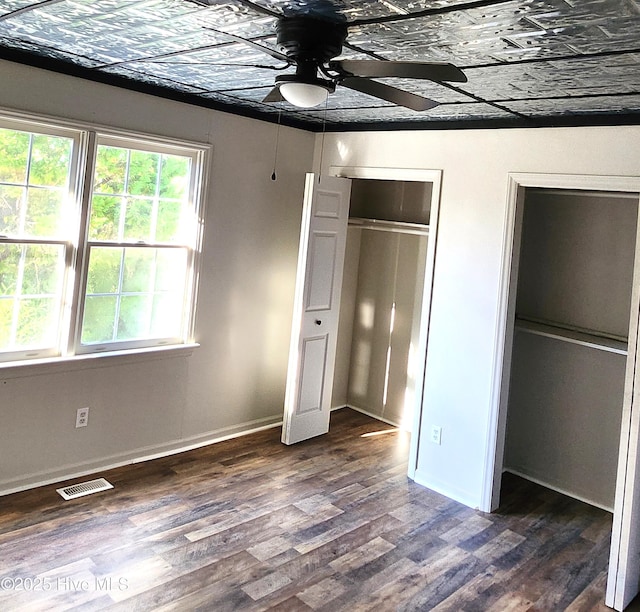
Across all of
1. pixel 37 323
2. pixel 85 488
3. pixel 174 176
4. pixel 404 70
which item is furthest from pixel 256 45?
pixel 85 488

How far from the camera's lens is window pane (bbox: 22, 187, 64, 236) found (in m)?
3.46

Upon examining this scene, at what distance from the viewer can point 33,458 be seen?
3578 mm

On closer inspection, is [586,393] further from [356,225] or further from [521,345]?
[356,225]

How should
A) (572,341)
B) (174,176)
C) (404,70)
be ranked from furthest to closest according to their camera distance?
(174,176) < (572,341) < (404,70)

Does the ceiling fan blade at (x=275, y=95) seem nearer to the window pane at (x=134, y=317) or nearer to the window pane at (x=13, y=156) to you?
the window pane at (x=13, y=156)

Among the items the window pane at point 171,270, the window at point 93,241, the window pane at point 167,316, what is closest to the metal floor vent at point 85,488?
the window at point 93,241

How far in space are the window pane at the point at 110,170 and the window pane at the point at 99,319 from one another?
0.69 m

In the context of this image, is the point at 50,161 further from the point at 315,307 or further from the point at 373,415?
the point at 373,415

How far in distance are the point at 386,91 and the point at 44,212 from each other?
2283 mm

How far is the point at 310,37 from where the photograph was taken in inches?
85.0

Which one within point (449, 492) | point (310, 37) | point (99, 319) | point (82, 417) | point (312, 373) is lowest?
point (449, 492)

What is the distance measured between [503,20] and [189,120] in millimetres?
2540

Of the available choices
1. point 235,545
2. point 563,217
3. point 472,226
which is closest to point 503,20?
point 472,226

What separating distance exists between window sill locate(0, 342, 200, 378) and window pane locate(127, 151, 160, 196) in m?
1.04
